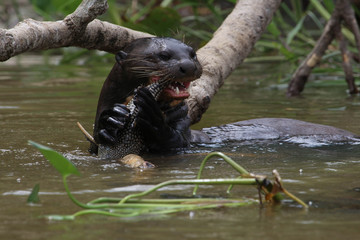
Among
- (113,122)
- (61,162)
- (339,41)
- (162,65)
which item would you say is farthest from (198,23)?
(61,162)

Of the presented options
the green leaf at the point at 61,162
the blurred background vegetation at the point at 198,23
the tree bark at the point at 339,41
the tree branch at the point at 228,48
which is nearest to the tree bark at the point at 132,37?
the tree branch at the point at 228,48

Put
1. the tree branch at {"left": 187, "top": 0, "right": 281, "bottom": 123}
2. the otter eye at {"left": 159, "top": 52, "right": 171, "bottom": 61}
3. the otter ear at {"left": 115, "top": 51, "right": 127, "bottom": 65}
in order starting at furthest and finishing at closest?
the tree branch at {"left": 187, "top": 0, "right": 281, "bottom": 123}, the otter ear at {"left": 115, "top": 51, "right": 127, "bottom": 65}, the otter eye at {"left": 159, "top": 52, "right": 171, "bottom": 61}

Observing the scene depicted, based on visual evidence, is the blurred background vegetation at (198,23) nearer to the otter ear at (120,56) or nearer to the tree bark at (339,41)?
the tree bark at (339,41)

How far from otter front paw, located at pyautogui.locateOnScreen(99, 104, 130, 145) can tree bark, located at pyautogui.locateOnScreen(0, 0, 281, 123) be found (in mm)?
411

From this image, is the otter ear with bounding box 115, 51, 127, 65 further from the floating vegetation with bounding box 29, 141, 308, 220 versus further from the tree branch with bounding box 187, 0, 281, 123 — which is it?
the floating vegetation with bounding box 29, 141, 308, 220

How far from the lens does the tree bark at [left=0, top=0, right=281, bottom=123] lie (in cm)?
285

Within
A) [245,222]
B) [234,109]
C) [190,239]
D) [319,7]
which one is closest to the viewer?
[190,239]

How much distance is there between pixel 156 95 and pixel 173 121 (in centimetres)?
32

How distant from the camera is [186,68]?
2.90 metres

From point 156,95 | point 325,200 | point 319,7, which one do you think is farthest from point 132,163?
point 319,7

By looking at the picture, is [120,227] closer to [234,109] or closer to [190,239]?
[190,239]

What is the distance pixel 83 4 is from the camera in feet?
9.55

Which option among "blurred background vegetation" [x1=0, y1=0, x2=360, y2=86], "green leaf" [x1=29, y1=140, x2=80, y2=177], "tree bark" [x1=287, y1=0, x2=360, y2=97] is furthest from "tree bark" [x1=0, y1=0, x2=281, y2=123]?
"green leaf" [x1=29, y1=140, x2=80, y2=177]

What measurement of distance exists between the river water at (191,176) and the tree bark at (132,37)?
0.47 meters
